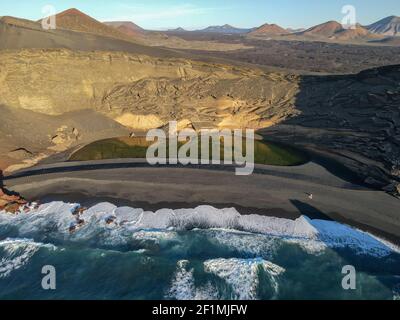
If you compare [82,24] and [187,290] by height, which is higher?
[82,24]

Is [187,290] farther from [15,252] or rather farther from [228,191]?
[15,252]

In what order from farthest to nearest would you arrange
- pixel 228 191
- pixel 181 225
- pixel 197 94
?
1. pixel 197 94
2. pixel 228 191
3. pixel 181 225

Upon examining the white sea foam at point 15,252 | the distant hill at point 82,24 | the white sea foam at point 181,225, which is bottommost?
the white sea foam at point 15,252

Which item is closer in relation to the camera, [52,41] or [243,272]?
[243,272]

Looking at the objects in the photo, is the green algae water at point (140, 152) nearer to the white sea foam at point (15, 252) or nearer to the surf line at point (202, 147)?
the surf line at point (202, 147)

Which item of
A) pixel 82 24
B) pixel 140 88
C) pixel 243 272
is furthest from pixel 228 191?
pixel 82 24

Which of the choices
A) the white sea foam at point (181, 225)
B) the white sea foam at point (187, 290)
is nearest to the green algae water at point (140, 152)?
the white sea foam at point (181, 225)

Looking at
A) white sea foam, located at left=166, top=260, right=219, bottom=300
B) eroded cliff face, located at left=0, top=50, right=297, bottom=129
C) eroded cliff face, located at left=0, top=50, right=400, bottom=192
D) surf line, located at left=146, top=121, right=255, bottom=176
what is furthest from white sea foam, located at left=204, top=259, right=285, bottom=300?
eroded cliff face, located at left=0, top=50, right=297, bottom=129

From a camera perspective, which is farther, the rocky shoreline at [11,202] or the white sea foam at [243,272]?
the rocky shoreline at [11,202]
